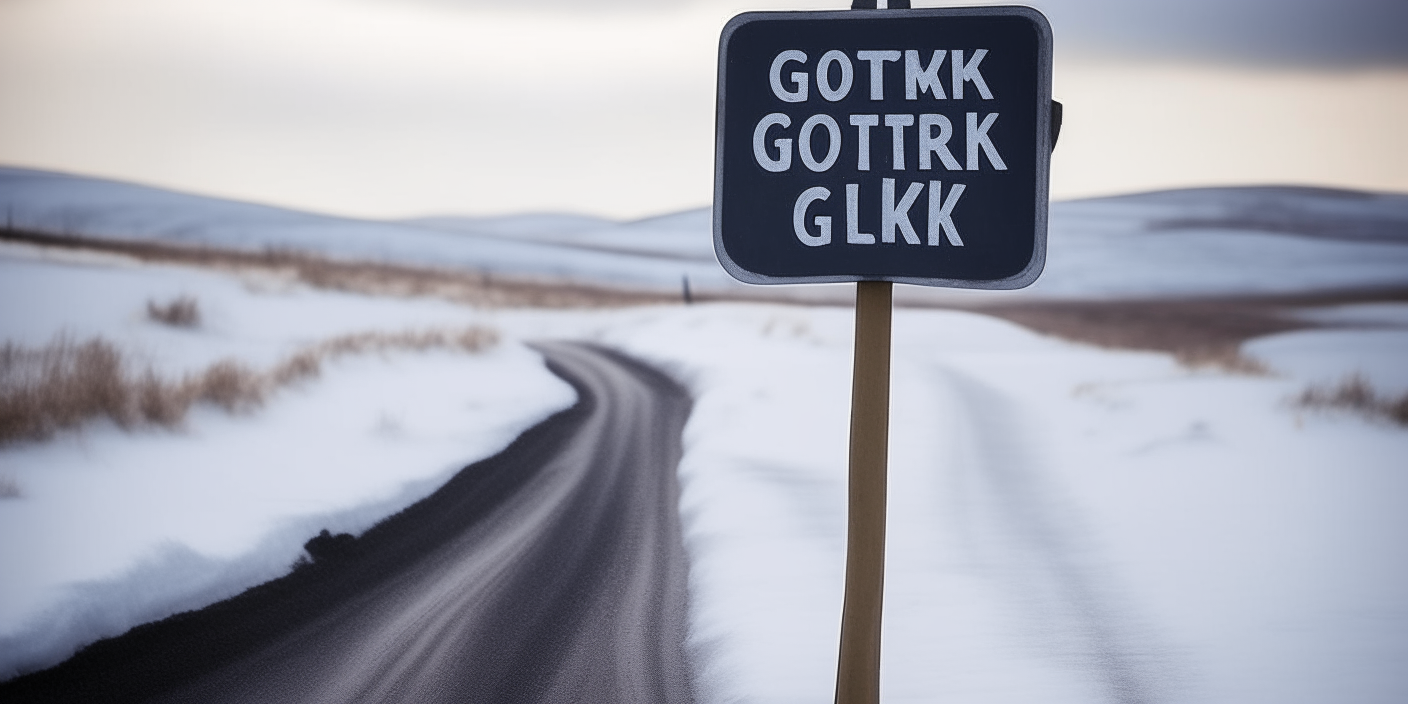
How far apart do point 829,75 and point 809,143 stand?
0.24 m

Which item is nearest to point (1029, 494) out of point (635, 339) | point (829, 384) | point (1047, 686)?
point (1047, 686)

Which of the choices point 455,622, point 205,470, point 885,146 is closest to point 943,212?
point 885,146

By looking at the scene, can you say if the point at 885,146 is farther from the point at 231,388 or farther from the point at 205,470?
the point at 231,388

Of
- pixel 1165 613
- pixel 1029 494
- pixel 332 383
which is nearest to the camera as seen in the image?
pixel 1165 613

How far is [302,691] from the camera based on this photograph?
465cm

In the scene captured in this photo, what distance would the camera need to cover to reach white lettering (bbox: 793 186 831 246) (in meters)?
3.26

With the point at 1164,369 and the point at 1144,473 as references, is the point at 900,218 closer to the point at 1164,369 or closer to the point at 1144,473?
the point at 1144,473

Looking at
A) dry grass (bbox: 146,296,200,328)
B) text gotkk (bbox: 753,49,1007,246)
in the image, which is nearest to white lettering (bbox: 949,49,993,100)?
text gotkk (bbox: 753,49,1007,246)

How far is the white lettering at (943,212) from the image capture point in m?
3.20

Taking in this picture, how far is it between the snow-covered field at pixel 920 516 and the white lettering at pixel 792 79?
8.92 ft

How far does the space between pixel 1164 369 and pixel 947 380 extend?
4.22 meters

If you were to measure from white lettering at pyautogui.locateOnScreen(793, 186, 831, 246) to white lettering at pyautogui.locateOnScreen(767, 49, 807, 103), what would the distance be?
1.03ft

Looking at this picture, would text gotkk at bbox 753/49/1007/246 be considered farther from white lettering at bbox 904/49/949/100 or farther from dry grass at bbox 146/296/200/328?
dry grass at bbox 146/296/200/328

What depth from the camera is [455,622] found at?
559 cm
